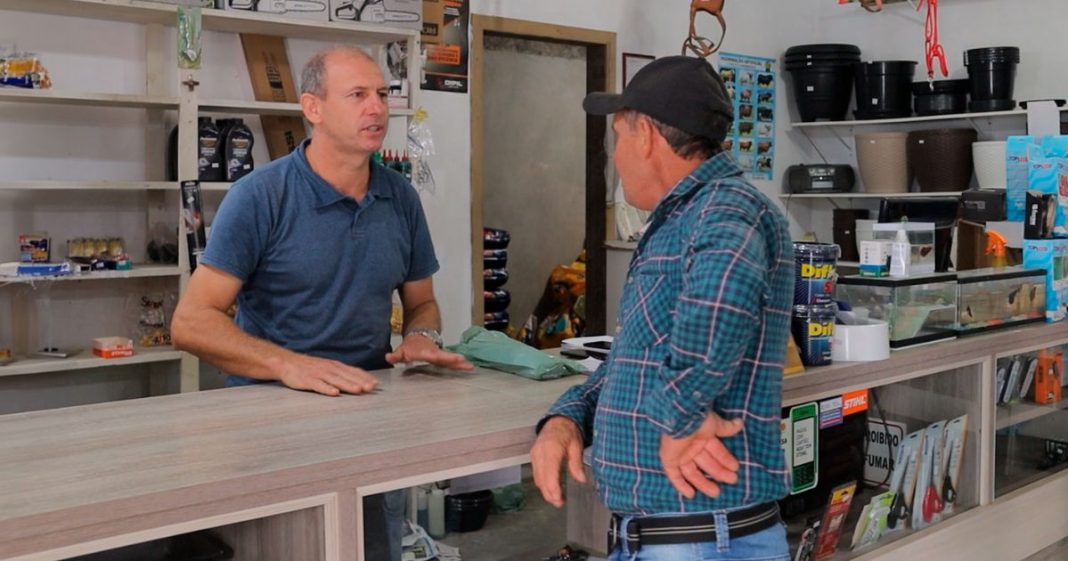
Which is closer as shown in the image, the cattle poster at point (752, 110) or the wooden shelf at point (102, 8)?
the wooden shelf at point (102, 8)

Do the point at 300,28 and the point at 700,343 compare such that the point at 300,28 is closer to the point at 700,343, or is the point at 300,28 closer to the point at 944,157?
the point at 700,343

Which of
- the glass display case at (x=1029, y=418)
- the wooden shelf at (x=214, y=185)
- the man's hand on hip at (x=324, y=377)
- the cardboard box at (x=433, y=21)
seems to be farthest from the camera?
the cardboard box at (x=433, y=21)

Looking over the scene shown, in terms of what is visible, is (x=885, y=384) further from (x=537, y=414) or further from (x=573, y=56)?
(x=573, y=56)

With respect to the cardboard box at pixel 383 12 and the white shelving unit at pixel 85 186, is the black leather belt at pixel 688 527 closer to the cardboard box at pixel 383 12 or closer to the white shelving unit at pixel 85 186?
the white shelving unit at pixel 85 186

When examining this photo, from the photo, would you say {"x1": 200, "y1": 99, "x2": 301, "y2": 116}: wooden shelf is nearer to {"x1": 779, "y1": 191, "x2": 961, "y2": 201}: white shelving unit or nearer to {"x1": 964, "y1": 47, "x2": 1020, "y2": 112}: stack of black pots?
{"x1": 779, "y1": 191, "x2": 961, "y2": 201}: white shelving unit

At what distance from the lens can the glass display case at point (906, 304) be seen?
2961 millimetres

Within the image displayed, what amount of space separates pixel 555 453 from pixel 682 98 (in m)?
0.64

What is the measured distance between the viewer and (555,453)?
1904 millimetres

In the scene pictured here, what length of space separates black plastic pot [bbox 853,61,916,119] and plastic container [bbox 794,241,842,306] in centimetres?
449

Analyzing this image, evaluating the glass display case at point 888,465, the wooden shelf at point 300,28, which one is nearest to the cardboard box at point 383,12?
the wooden shelf at point 300,28

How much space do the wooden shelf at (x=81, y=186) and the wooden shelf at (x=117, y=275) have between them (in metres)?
0.32

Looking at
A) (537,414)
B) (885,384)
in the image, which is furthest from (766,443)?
(885,384)

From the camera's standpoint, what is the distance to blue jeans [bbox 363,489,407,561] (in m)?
1.80

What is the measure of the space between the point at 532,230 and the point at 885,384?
5238 millimetres
